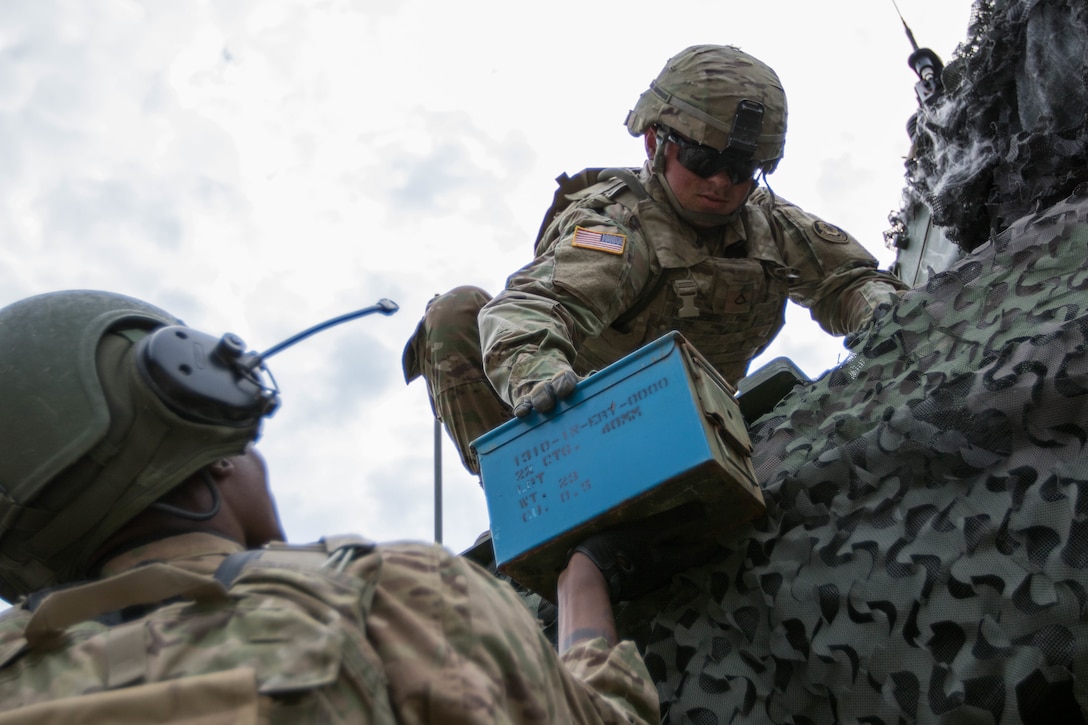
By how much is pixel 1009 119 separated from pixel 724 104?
0.82 meters

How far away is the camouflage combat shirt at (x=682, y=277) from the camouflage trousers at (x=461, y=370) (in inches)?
8.8

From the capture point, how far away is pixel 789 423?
2.59 m

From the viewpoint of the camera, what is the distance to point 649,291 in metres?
3.59

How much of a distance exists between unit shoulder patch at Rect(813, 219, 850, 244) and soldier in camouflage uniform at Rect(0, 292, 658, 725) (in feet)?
7.39

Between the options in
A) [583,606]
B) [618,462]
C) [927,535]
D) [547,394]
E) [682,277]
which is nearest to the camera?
[927,535]

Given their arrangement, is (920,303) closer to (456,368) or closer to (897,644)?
(897,644)

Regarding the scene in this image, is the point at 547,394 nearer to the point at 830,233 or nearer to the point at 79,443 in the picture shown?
the point at 79,443

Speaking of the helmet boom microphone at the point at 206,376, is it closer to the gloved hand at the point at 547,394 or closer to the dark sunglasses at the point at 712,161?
the gloved hand at the point at 547,394

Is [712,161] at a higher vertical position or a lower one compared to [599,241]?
higher

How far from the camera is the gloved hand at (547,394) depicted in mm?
2551

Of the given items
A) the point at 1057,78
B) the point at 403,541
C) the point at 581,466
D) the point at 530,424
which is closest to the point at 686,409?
the point at 581,466

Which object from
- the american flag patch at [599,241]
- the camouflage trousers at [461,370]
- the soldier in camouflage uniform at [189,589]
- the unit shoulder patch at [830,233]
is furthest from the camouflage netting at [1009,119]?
the soldier in camouflage uniform at [189,589]

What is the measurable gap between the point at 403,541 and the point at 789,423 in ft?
4.48

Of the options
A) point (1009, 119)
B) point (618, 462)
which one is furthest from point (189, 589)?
point (1009, 119)
